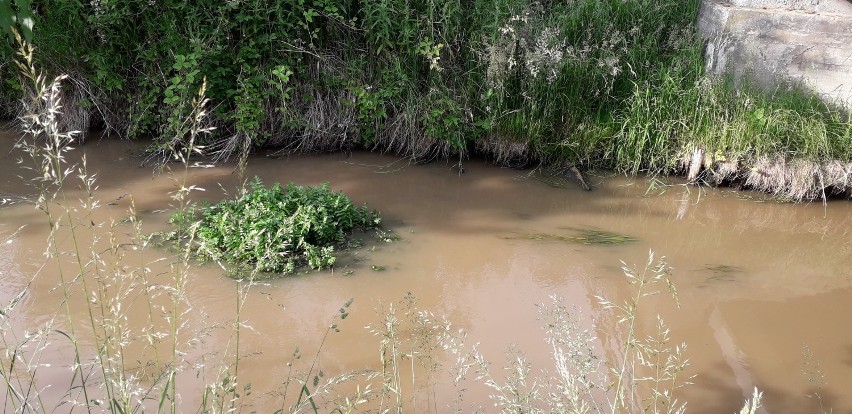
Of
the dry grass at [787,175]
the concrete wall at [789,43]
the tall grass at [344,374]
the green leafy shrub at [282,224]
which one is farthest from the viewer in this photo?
the concrete wall at [789,43]

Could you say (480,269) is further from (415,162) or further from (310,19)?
(310,19)

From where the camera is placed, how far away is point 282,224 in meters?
5.36

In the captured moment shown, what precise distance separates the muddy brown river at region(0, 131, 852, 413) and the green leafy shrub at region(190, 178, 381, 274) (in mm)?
179

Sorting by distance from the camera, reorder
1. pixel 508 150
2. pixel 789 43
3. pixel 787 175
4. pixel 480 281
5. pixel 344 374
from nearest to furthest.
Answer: pixel 344 374
pixel 480 281
pixel 787 175
pixel 789 43
pixel 508 150

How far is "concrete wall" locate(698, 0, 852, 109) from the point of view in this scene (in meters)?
7.02

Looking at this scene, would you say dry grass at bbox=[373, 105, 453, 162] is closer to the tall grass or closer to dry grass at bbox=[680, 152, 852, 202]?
dry grass at bbox=[680, 152, 852, 202]

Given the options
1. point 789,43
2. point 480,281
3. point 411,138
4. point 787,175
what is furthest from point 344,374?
point 789,43

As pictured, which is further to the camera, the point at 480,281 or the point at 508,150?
the point at 508,150

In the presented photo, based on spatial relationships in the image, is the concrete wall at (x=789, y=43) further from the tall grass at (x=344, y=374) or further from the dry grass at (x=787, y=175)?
the tall grass at (x=344, y=374)

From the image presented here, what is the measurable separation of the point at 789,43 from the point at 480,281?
Result: 4050mm

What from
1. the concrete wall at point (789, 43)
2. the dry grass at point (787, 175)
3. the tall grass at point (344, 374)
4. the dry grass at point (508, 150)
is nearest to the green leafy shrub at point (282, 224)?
the tall grass at point (344, 374)

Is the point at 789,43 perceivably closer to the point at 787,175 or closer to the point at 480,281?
the point at 787,175

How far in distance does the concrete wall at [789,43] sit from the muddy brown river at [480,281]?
1.20 meters

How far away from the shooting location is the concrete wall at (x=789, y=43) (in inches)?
277
